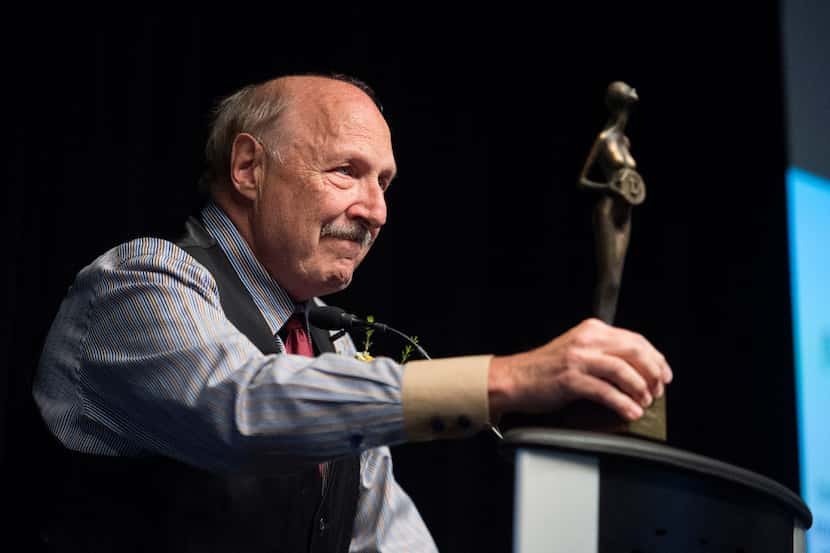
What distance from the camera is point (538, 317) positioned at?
10.9 ft

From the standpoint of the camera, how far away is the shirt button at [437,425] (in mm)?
1166

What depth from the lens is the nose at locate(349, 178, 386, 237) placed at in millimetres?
1935

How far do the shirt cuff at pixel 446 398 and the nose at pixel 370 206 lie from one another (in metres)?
0.78

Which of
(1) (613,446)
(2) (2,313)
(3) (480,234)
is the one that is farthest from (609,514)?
(3) (480,234)

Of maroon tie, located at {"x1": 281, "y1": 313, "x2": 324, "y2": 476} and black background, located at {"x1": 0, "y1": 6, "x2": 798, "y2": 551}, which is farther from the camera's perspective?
black background, located at {"x1": 0, "y1": 6, "x2": 798, "y2": 551}

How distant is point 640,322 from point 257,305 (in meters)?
1.90

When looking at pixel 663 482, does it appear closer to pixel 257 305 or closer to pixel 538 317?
pixel 257 305

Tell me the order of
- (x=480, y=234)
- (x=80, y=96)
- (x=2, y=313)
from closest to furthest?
1. (x=2, y=313)
2. (x=80, y=96)
3. (x=480, y=234)

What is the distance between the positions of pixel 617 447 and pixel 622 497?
0.21 feet

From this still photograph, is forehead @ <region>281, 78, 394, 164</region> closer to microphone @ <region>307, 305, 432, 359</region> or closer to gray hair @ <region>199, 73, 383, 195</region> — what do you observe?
gray hair @ <region>199, 73, 383, 195</region>

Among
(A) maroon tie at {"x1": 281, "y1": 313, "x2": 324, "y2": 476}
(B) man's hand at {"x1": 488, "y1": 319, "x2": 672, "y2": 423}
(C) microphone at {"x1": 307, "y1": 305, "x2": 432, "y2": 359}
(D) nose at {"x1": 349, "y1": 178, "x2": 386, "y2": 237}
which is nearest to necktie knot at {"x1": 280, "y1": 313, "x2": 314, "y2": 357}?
(A) maroon tie at {"x1": 281, "y1": 313, "x2": 324, "y2": 476}

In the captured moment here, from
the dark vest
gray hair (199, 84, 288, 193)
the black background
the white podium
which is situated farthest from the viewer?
the black background

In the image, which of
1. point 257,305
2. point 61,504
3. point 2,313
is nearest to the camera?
point 61,504

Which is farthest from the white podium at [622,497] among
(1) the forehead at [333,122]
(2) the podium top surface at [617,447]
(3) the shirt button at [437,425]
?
(1) the forehead at [333,122]
